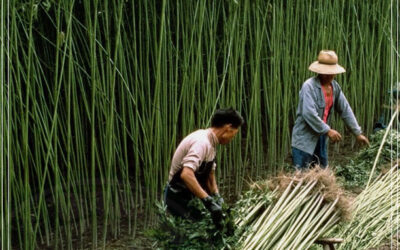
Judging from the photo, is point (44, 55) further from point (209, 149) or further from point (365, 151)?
point (365, 151)

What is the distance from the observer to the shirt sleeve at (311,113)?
4496 mm

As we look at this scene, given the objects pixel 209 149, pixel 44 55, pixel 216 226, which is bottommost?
pixel 216 226

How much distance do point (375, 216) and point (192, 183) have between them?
1750 mm

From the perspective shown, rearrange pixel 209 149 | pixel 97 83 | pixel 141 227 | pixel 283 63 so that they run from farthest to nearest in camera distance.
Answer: pixel 283 63
pixel 141 227
pixel 97 83
pixel 209 149

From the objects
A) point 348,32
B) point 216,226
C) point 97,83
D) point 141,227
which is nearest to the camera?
point 216,226

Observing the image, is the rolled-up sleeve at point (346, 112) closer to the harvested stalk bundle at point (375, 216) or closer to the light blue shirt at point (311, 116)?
the light blue shirt at point (311, 116)

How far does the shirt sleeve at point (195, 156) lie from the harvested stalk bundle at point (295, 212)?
361mm

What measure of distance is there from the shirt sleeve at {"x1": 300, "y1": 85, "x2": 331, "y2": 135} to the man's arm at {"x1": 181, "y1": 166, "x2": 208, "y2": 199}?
1724 millimetres

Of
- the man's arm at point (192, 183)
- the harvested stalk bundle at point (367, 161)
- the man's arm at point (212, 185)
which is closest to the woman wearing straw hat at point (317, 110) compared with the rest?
the harvested stalk bundle at point (367, 161)

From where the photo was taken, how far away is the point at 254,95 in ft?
17.4

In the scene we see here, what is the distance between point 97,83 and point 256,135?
2039mm

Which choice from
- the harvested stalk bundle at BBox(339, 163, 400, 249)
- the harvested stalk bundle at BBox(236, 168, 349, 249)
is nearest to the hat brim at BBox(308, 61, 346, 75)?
the harvested stalk bundle at BBox(339, 163, 400, 249)

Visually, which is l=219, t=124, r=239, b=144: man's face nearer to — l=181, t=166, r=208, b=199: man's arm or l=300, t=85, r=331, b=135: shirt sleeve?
l=181, t=166, r=208, b=199: man's arm

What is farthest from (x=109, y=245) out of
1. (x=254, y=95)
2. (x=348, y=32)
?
(x=348, y=32)
